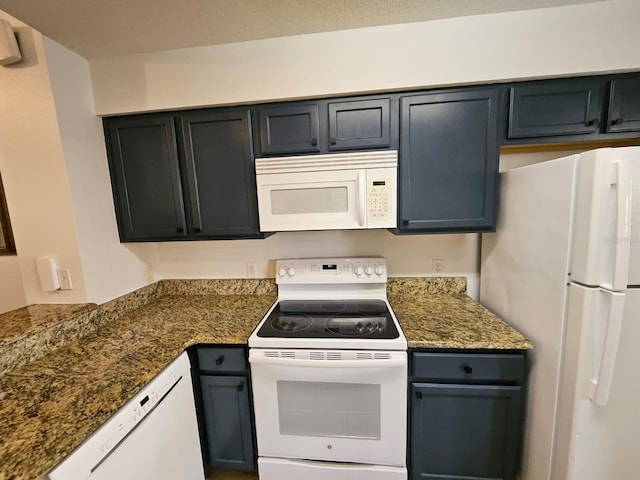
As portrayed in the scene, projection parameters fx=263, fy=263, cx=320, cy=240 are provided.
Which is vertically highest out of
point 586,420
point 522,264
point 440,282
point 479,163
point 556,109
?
point 556,109

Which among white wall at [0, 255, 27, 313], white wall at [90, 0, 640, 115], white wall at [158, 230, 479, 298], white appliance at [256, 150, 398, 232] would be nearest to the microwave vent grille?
white appliance at [256, 150, 398, 232]

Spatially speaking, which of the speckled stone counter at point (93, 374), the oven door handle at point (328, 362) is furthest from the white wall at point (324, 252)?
the oven door handle at point (328, 362)

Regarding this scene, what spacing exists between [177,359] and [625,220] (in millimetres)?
1897

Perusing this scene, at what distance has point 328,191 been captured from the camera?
151 cm

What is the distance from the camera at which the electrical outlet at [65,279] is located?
58.5 inches

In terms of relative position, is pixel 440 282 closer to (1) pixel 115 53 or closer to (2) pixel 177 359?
(2) pixel 177 359

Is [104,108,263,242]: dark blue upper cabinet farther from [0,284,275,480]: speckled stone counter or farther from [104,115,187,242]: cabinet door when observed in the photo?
[0,284,275,480]: speckled stone counter

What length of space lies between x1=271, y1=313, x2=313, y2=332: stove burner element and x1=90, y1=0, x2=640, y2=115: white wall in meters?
1.28

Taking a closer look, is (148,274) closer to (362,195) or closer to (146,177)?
(146,177)

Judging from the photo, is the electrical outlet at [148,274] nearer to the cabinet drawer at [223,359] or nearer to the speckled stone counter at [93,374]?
the speckled stone counter at [93,374]

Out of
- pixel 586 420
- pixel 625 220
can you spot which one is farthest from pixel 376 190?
pixel 586 420

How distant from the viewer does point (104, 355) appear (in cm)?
126

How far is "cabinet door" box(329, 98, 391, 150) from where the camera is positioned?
145 cm

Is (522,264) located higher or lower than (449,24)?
lower
